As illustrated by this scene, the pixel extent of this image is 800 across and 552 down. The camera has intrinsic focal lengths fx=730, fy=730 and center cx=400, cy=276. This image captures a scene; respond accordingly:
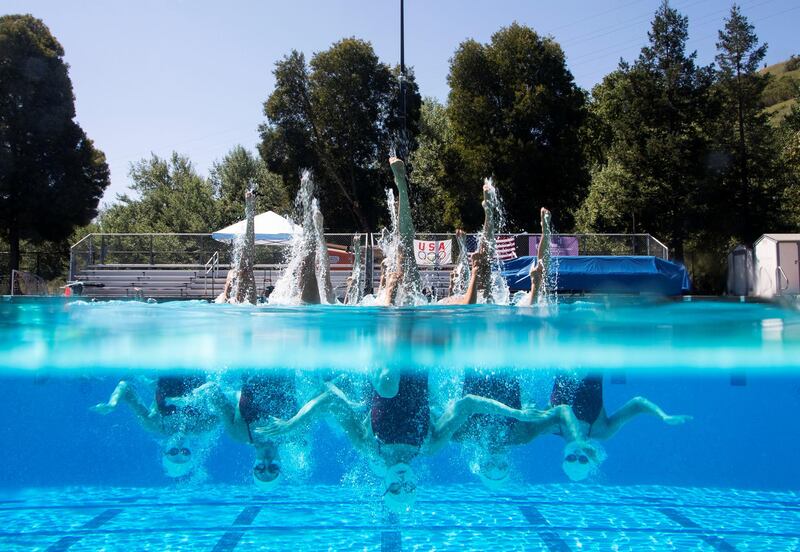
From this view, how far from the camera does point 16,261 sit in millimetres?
33438

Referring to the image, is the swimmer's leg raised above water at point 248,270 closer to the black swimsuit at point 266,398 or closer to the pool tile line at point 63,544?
the black swimsuit at point 266,398

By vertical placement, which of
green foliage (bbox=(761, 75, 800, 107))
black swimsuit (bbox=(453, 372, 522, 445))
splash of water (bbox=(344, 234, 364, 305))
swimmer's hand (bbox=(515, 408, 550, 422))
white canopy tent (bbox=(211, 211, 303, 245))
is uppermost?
green foliage (bbox=(761, 75, 800, 107))

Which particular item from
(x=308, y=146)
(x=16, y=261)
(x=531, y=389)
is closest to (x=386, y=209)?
(x=308, y=146)

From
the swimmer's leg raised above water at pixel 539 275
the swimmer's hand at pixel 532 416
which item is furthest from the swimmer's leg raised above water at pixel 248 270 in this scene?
the swimmer's hand at pixel 532 416

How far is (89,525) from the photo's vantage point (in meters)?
13.8

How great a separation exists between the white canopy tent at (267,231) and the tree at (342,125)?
14836 mm

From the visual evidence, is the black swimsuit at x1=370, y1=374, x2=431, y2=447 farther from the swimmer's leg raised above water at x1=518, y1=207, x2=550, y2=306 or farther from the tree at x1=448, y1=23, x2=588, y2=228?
the tree at x1=448, y1=23, x2=588, y2=228

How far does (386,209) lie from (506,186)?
724cm

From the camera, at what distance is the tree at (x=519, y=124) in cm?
3978

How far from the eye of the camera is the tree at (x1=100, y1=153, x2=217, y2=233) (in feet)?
170

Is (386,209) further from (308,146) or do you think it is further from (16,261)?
(16,261)

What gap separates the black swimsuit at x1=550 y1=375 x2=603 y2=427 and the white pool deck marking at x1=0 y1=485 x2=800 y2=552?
213 cm

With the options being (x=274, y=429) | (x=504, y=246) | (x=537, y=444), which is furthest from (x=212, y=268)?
(x=537, y=444)

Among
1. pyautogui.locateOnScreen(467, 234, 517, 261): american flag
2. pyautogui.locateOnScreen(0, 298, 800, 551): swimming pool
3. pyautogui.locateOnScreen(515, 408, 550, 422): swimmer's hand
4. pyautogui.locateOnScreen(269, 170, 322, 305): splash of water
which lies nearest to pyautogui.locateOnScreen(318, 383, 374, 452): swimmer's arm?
pyautogui.locateOnScreen(0, 298, 800, 551): swimming pool
